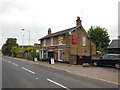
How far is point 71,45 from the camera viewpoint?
26.5m

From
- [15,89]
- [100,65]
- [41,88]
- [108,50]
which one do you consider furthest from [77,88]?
[108,50]

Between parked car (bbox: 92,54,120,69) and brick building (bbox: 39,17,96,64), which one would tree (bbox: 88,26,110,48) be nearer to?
brick building (bbox: 39,17,96,64)

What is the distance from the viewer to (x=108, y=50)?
96.9 feet

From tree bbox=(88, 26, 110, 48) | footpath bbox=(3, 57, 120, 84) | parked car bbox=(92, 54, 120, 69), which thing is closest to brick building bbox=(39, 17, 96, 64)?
parked car bbox=(92, 54, 120, 69)

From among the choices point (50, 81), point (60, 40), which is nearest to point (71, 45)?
point (60, 40)

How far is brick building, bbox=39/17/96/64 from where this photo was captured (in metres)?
25.9

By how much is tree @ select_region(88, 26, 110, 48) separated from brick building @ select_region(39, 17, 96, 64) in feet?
94.7

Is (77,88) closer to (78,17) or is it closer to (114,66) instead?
(114,66)

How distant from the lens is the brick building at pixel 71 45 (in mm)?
25859

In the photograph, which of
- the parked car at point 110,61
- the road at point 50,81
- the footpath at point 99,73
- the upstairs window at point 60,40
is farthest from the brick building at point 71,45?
the road at point 50,81

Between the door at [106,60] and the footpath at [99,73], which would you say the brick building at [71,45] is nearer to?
the door at [106,60]

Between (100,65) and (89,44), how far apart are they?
34.5 ft

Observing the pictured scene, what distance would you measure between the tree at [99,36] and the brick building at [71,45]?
94.7 feet

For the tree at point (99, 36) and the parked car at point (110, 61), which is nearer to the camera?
the parked car at point (110, 61)
